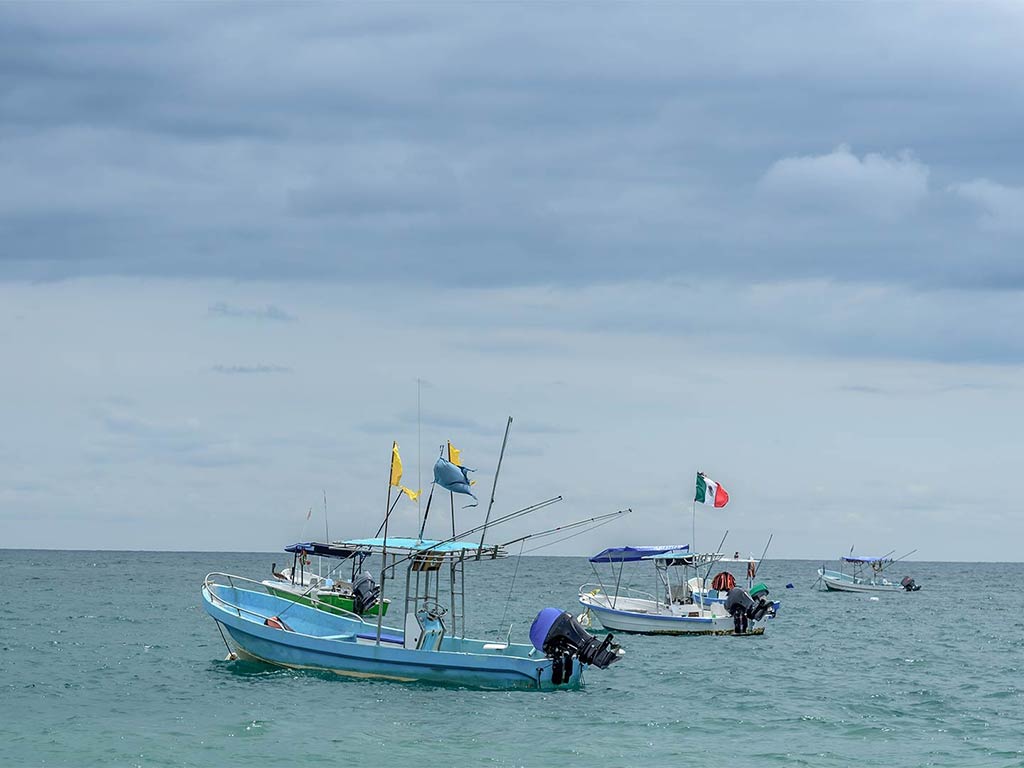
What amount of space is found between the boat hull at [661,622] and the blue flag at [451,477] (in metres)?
23.5

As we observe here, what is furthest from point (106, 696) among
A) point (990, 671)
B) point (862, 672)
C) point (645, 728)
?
point (990, 671)

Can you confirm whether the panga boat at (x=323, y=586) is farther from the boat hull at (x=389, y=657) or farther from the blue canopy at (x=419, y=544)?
the blue canopy at (x=419, y=544)

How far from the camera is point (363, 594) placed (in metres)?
53.0

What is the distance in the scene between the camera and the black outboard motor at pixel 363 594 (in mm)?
51703

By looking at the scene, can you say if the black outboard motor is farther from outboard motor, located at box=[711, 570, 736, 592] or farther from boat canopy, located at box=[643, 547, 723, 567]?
outboard motor, located at box=[711, 570, 736, 592]

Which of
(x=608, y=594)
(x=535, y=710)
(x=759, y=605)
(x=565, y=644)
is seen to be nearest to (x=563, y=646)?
(x=565, y=644)

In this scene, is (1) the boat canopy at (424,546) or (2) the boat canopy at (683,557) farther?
(2) the boat canopy at (683,557)

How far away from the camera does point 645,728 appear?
98.5 feet

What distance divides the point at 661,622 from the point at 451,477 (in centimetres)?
2411

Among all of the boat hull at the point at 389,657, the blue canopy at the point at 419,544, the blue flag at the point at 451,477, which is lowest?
the boat hull at the point at 389,657

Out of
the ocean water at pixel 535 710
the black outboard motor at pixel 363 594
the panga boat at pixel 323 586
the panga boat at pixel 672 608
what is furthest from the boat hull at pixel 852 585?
the black outboard motor at pixel 363 594

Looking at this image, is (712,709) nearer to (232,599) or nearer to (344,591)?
(232,599)

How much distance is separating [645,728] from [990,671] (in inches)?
822

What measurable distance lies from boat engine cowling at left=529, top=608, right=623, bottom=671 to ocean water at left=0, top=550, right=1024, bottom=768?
1.10 meters
